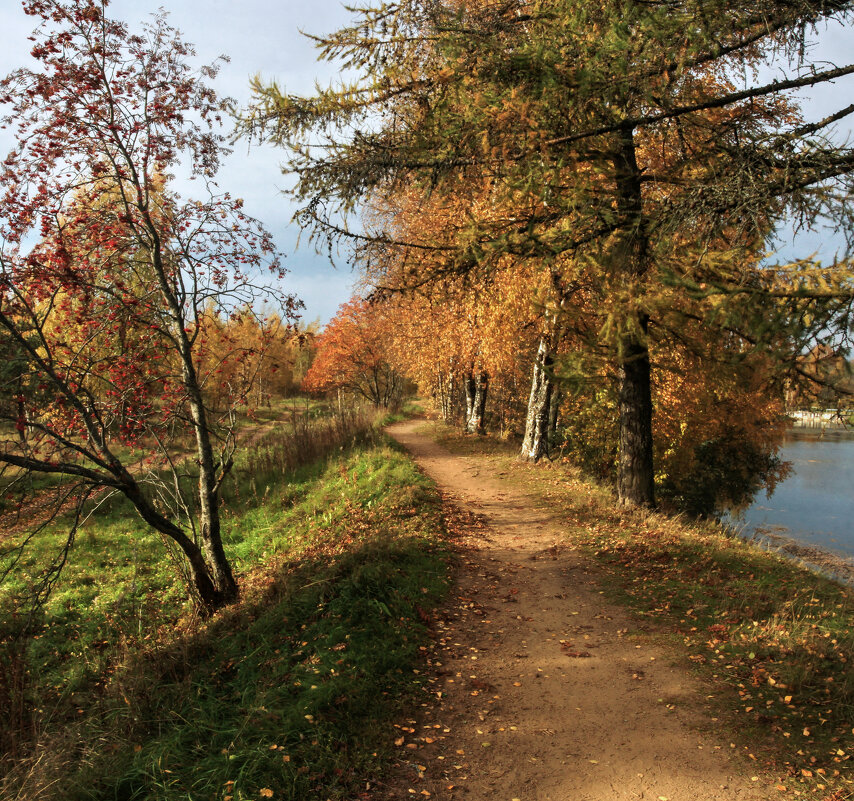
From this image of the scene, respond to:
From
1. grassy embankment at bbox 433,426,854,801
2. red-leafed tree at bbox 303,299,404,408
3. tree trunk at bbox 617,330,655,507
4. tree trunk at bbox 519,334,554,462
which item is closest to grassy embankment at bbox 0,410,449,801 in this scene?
grassy embankment at bbox 433,426,854,801

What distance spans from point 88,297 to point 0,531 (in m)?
10.2

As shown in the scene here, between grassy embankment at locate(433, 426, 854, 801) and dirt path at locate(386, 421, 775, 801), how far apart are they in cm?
24

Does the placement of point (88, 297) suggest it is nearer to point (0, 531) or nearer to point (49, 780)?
point (49, 780)

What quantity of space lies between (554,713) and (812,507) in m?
24.9

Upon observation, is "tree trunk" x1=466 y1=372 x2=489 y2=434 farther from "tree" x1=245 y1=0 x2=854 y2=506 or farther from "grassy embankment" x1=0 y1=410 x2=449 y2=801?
"tree" x1=245 y1=0 x2=854 y2=506

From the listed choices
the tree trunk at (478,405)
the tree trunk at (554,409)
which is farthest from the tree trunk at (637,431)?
the tree trunk at (478,405)

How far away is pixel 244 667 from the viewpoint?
191 inches

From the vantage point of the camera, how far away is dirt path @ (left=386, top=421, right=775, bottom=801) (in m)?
3.48

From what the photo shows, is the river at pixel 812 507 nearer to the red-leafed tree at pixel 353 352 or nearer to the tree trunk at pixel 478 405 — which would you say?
the tree trunk at pixel 478 405

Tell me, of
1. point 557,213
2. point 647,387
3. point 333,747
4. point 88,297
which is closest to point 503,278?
point 647,387

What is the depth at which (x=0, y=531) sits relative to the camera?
12945 mm

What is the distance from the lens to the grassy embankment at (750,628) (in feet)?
12.3

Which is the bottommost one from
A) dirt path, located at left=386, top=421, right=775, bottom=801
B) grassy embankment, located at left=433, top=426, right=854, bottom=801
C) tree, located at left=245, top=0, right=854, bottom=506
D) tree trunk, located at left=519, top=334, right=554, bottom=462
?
dirt path, located at left=386, top=421, right=775, bottom=801

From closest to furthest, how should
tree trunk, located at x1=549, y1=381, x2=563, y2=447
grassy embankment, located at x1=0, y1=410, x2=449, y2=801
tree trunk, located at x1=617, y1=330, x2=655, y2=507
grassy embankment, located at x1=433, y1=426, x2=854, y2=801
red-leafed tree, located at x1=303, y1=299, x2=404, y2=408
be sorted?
1. grassy embankment, located at x1=0, y1=410, x2=449, y2=801
2. grassy embankment, located at x1=433, y1=426, x2=854, y2=801
3. tree trunk, located at x1=617, y1=330, x2=655, y2=507
4. tree trunk, located at x1=549, y1=381, x2=563, y2=447
5. red-leafed tree, located at x1=303, y1=299, x2=404, y2=408
